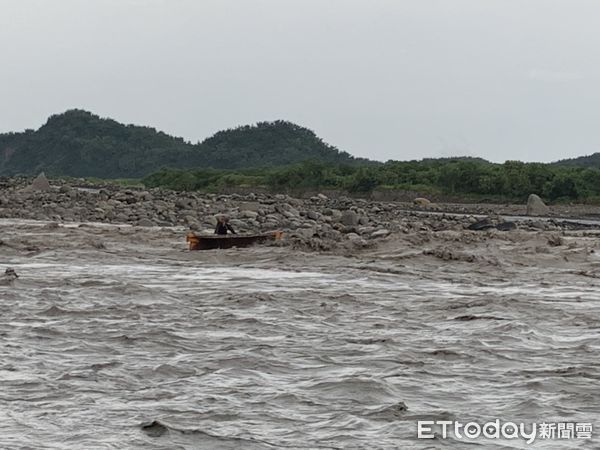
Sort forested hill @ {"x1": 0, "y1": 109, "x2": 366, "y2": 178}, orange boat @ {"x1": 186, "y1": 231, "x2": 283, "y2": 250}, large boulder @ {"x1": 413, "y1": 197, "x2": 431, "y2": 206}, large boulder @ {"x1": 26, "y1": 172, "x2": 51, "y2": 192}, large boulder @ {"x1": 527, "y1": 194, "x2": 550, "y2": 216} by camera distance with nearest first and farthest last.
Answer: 1. orange boat @ {"x1": 186, "y1": 231, "x2": 283, "y2": 250}
2. large boulder @ {"x1": 26, "y1": 172, "x2": 51, "y2": 192}
3. large boulder @ {"x1": 527, "y1": 194, "x2": 550, "y2": 216}
4. large boulder @ {"x1": 413, "y1": 197, "x2": 431, "y2": 206}
5. forested hill @ {"x1": 0, "y1": 109, "x2": 366, "y2": 178}

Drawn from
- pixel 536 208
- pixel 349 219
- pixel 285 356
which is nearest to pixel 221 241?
pixel 349 219

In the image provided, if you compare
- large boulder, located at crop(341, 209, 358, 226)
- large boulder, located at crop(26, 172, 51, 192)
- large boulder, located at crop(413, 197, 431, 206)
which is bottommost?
large boulder, located at crop(341, 209, 358, 226)

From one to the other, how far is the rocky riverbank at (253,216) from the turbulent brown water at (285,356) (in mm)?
7547

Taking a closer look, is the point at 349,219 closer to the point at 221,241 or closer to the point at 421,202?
the point at 221,241

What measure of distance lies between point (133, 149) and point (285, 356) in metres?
124

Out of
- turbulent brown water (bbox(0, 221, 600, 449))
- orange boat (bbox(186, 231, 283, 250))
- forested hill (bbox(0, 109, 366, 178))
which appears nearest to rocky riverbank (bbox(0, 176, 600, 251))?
orange boat (bbox(186, 231, 283, 250))

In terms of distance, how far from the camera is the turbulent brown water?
782 cm

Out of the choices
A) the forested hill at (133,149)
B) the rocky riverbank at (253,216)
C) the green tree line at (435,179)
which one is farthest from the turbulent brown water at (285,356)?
the forested hill at (133,149)

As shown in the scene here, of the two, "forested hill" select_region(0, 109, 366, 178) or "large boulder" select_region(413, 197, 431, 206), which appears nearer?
"large boulder" select_region(413, 197, 431, 206)

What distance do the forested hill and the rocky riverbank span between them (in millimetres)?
70417

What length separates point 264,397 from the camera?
8812 mm

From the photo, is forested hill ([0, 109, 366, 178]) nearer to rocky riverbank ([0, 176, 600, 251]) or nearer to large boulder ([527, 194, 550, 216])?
large boulder ([527, 194, 550, 216])

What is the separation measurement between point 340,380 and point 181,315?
4.78 meters

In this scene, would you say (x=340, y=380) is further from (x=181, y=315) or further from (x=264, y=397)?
(x=181, y=315)
